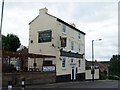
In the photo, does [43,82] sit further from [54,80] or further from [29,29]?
[29,29]

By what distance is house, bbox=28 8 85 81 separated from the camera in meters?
38.7

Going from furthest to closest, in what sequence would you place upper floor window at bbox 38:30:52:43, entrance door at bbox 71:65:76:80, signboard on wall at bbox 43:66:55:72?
entrance door at bbox 71:65:76:80 < upper floor window at bbox 38:30:52:43 < signboard on wall at bbox 43:66:55:72

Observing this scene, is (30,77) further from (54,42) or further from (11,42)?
(11,42)

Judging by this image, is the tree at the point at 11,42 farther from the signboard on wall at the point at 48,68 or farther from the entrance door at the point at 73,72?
the entrance door at the point at 73,72

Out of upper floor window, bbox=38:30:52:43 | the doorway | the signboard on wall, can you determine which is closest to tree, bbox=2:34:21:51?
upper floor window, bbox=38:30:52:43

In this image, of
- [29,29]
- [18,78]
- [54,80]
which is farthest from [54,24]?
[18,78]

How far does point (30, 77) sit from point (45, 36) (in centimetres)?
953

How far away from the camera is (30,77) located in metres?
31.6

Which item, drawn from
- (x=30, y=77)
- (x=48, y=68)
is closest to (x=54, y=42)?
(x=48, y=68)

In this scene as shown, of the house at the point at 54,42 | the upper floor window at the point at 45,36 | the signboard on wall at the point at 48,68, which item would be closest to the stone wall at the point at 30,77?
the signboard on wall at the point at 48,68

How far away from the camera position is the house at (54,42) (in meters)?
38.7

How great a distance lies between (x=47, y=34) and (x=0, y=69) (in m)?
12.2

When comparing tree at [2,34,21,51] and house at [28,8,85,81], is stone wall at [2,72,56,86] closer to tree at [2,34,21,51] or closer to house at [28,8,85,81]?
house at [28,8,85,81]

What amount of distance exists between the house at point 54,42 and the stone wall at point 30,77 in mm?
2116
